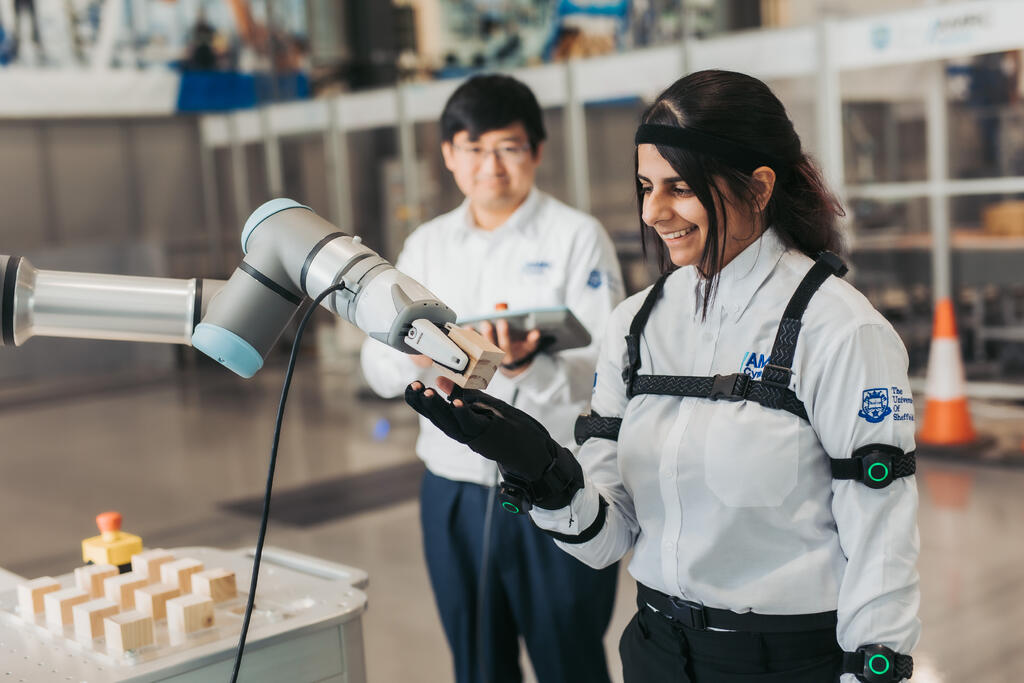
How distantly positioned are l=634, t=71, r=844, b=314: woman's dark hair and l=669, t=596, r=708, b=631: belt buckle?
1.32ft

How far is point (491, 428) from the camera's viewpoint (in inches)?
46.3

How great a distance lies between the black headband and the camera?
1.33 metres

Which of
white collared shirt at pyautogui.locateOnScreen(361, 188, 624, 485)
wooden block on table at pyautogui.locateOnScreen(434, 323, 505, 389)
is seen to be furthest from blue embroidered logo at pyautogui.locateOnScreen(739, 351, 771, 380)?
white collared shirt at pyautogui.locateOnScreen(361, 188, 624, 485)

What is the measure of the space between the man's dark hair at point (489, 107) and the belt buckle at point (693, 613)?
117cm

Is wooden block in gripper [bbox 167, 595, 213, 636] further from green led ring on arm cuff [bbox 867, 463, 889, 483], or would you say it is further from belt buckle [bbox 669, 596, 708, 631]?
green led ring on arm cuff [bbox 867, 463, 889, 483]

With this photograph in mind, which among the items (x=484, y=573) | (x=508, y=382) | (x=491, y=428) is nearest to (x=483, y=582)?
(x=484, y=573)

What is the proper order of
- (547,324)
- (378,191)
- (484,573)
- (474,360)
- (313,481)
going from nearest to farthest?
1. (474,360)
2. (547,324)
3. (484,573)
4. (313,481)
5. (378,191)

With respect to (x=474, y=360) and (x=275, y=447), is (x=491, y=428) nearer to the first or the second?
(x=474, y=360)

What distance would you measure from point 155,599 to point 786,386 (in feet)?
3.18

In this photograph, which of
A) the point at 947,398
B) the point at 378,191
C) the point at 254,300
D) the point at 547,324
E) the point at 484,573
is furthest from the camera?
the point at 378,191

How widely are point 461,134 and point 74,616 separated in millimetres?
1232

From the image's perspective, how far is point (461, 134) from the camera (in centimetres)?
225

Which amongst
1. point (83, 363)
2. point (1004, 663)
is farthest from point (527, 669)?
point (83, 363)

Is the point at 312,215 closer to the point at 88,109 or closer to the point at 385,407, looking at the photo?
the point at 385,407
